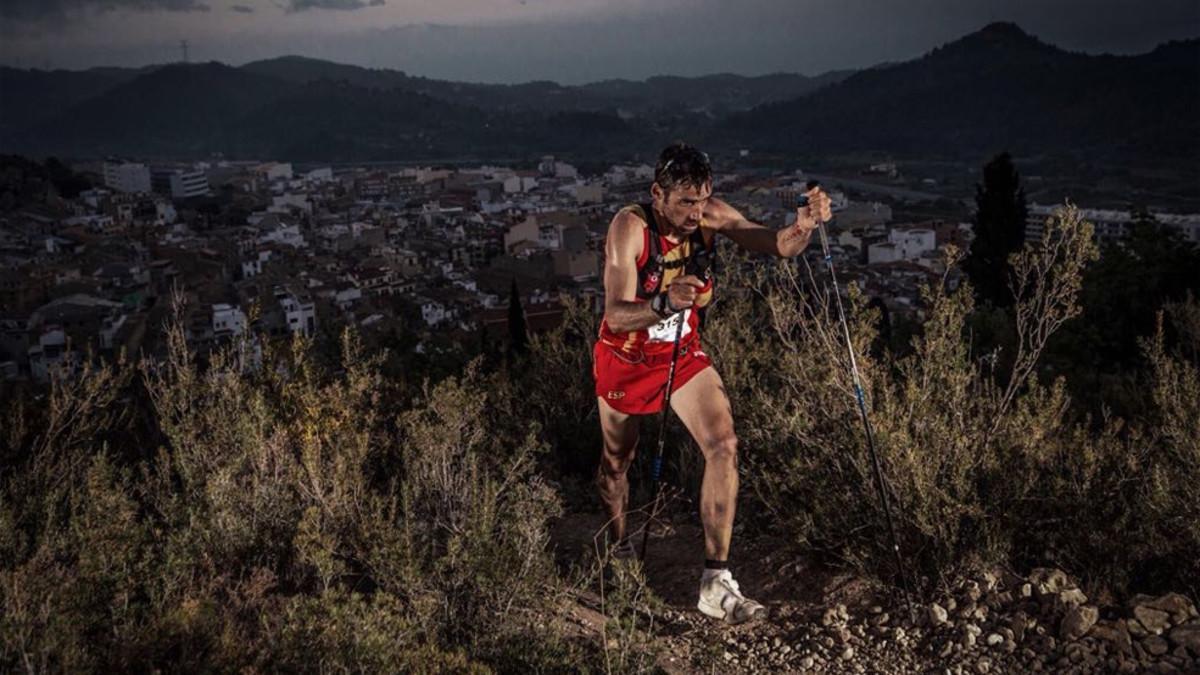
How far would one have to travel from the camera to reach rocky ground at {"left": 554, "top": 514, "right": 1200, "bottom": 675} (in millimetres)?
2236

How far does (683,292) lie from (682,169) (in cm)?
45

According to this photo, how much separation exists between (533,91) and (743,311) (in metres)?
187

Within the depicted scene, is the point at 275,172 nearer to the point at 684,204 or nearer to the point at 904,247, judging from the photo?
the point at 904,247

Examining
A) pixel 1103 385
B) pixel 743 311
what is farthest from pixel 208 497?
pixel 1103 385

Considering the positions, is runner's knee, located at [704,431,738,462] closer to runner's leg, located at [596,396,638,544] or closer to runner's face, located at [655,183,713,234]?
runner's leg, located at [596,396,638,544]

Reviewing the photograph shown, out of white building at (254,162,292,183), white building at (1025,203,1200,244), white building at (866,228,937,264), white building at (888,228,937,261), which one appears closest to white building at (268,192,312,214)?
white building at (254,162,292,183)

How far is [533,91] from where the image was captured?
7274 inches

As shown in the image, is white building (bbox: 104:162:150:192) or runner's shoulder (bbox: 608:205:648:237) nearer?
runner's shoulder (bbox: 608:205:648:237)

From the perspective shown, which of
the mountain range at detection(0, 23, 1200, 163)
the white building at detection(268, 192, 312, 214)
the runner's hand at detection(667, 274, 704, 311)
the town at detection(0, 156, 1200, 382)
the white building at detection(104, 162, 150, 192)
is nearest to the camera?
the runner's hand at detection(667, 274, 704, 311)

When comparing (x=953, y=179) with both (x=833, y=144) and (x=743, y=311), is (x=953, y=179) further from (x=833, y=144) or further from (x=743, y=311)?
(x=743, y=311)

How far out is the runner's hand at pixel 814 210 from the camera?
2.73 meters

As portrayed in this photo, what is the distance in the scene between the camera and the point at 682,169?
2812mm

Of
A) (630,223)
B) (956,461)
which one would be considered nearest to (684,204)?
(630,223)

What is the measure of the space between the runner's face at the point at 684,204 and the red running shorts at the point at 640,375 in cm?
41
